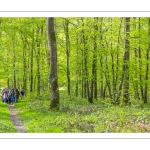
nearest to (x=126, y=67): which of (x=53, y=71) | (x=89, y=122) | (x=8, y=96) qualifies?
(x=53, y=71)

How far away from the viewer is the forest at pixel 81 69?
19484 mm

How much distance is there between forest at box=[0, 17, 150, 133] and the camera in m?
19.5

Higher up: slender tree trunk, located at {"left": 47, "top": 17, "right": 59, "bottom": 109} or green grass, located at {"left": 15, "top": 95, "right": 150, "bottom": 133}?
slender tree trunk, located at {"left": 47, "top": 17, "right": 59, "bottom": 109}

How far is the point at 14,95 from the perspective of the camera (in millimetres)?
34094

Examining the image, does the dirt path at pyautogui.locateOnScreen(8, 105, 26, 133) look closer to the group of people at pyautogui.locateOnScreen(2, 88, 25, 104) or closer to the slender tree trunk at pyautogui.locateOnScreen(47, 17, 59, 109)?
the slender tree trunk at pyautogui.locateOnScreen(47, 17, 59, 109)

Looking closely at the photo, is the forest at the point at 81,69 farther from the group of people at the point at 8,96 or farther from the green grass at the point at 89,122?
the group of people at the point at 8,96

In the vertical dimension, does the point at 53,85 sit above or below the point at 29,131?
above

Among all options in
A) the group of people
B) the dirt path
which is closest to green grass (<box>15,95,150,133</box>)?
the dirt path

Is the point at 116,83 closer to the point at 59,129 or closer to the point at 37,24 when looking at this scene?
the point at 37,24

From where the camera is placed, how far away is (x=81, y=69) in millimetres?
34438

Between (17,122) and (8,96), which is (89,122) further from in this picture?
(8,96)
